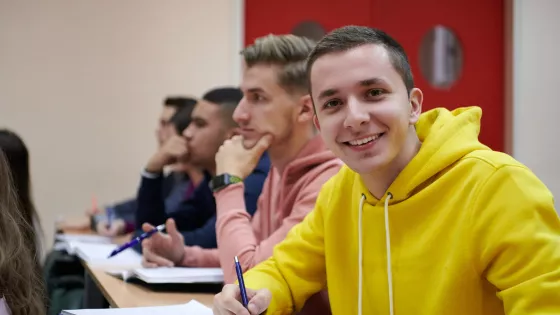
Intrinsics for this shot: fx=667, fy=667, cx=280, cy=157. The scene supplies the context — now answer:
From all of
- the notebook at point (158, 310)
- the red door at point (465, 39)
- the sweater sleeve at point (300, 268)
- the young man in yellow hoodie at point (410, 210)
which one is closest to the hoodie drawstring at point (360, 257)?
the young man in yellow hoodie at point (410, 210)

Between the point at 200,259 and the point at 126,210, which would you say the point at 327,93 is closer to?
the point at 200,259

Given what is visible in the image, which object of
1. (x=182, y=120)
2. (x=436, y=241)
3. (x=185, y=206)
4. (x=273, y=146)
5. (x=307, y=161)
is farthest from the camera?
(x=182, y=120)

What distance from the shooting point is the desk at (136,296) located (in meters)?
1.48

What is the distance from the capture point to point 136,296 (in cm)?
156

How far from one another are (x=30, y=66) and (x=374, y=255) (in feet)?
11.6

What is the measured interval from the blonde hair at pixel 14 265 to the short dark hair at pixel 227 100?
115 cm

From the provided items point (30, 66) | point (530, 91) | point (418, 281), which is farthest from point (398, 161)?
point (30, 66)

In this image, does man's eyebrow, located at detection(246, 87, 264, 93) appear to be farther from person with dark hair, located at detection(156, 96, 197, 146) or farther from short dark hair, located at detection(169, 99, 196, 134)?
person with dark hair, located at detection(156, 96, 197, 146)

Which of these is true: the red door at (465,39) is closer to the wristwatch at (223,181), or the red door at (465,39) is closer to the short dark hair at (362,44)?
the wristwatch at (223,181)

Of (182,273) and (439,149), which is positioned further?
(182,273)

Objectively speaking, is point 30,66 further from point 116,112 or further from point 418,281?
point 418,281

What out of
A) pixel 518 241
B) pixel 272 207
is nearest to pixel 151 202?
pixel 272 207

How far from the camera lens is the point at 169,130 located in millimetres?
3619

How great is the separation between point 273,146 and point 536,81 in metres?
2.74
